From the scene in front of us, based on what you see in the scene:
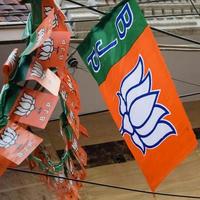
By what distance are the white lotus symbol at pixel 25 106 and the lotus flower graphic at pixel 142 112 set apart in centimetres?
71

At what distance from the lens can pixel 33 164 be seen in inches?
186

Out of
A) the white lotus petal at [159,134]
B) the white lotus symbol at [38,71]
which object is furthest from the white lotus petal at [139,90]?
the white lotus symbol at [38,71]

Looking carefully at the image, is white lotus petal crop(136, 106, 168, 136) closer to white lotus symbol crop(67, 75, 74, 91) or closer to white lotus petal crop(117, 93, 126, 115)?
white lotus petal crop(117, 93, 126, 115)

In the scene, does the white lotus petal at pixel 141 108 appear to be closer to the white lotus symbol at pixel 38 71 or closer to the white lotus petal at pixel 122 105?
the white lotus petal at pixel 122 105

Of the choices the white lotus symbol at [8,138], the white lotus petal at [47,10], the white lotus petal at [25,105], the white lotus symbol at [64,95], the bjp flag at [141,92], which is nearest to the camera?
the bjp flag at [141,92]

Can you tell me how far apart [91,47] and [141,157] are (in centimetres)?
101

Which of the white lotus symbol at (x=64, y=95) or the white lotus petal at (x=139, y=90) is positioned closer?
the white lotus petal at (x=139, y=90)

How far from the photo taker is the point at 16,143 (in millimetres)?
3611

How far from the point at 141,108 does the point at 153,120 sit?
134 millimetres

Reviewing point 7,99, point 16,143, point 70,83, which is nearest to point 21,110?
point 7,99

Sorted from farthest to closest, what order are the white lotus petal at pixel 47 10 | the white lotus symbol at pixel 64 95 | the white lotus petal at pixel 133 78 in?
1. the white lotus symbol at pixel 64 95
2. the white lotus petal at pixel 47 10
3. the white lotus petal at pixel 133 78

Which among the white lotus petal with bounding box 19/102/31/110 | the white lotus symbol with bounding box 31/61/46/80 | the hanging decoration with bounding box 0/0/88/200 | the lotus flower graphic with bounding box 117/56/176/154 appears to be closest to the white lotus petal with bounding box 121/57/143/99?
the lotus flower graphic with bounding box 117/56/176/154

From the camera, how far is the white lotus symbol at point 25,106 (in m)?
3.69

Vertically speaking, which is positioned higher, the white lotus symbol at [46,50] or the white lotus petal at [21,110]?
the white lotus symbol at [46,50]
